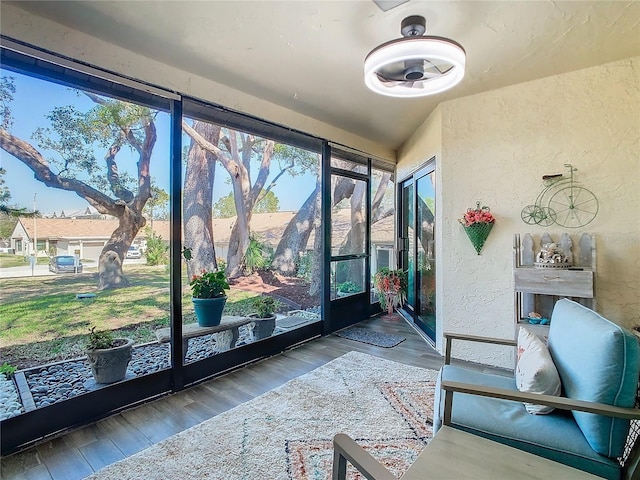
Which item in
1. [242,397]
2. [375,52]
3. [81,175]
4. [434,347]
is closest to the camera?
[375,52]

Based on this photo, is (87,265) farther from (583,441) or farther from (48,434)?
(583,441)

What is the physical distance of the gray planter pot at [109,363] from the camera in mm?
2377

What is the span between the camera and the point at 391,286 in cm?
475

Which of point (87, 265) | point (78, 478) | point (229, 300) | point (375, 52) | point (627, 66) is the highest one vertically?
point (627, 66)

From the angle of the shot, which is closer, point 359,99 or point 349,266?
point 359,99

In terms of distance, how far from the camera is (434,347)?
3.74m

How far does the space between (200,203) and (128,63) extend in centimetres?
136

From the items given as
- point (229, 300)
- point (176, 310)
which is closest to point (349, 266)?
point (229, 300)

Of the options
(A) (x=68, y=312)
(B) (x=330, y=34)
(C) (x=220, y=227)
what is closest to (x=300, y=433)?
(A) (x=68, y=312)

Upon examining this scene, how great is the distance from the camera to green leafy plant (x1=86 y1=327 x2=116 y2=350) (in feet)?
7.85

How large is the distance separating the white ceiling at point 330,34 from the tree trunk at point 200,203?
0.73 m

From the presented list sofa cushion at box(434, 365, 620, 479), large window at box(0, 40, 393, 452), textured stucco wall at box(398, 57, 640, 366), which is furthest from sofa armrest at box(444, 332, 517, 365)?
large window at box(0, 40, 393, 452)

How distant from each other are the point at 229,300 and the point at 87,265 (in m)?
1.38

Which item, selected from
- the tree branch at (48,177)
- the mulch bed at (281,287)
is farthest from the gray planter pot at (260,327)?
the tree branch at (48,177)
